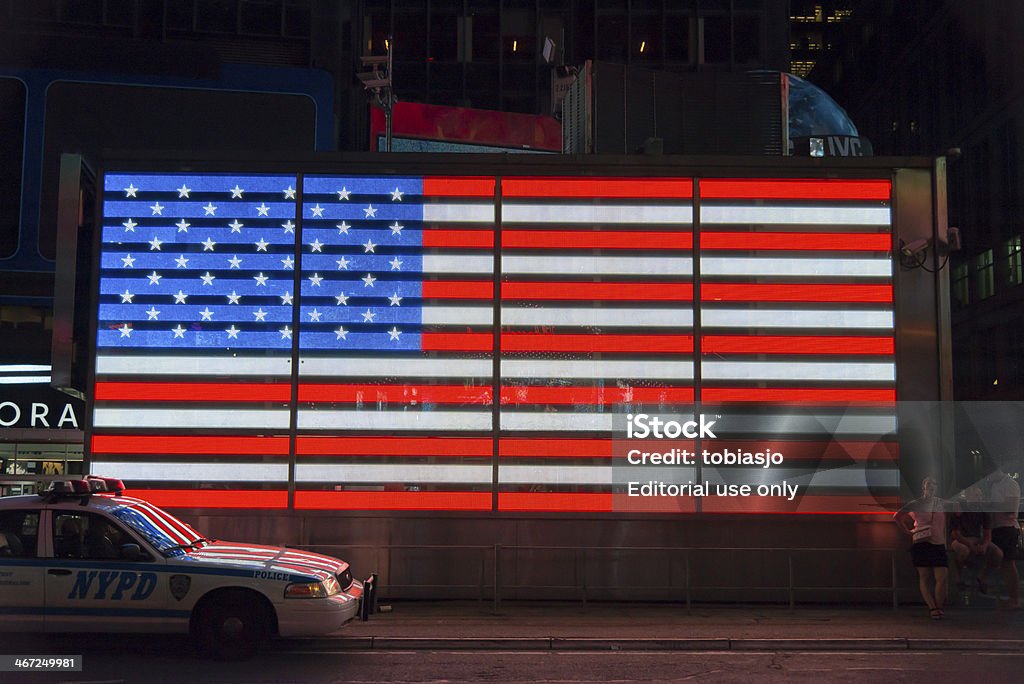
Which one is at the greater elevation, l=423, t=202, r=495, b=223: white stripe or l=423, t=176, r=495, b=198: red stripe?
l=423, t=176, r=495, b=198: red stripe

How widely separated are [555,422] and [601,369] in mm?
1018

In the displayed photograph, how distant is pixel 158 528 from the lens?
11.7m

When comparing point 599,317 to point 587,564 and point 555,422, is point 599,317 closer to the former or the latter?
point 555,422

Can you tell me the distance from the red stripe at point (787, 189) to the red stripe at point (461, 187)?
3.16 metres

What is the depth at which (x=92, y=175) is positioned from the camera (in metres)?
16.3

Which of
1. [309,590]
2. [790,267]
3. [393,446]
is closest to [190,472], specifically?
[393,446]

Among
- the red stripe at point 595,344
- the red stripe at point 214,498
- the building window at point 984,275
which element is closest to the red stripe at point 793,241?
the red stripe at point 595,344

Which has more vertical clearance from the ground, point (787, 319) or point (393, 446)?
point (787, 319)

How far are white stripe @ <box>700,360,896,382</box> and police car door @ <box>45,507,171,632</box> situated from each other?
26.6 feet

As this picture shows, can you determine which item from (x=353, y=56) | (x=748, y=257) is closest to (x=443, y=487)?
(x=748, y=257)

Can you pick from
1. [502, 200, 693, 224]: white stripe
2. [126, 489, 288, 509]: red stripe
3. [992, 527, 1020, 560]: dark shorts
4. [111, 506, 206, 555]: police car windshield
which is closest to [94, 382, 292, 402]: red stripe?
[126, 489, 288, 509]: red stripe

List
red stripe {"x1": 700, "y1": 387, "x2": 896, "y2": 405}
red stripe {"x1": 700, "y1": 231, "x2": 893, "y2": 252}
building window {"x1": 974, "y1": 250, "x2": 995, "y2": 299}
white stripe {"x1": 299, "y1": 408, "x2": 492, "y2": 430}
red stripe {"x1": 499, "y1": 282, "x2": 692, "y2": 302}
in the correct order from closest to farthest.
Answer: white stripe {"x1": 299, "y1": 408, "x2": 492, "y2": 430} < red stripe {"x1": 700, "y1": 387, "x2": 896, "y2": 405} < red stripe {"x1": 499, "y1": 282, "x2": 692, "y2": 302} < red stripe {"x1": 700, "y1": 231, "x2": 893, "y2": 252} < building window {"x1": 974, "y1": 250, "x2": 995, "y2": 299}

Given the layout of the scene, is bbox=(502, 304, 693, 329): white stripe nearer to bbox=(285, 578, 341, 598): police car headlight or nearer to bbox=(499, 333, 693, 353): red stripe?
bbox=(499, 333, 693, 353): red stripe

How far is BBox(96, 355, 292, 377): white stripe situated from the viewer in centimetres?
1532
